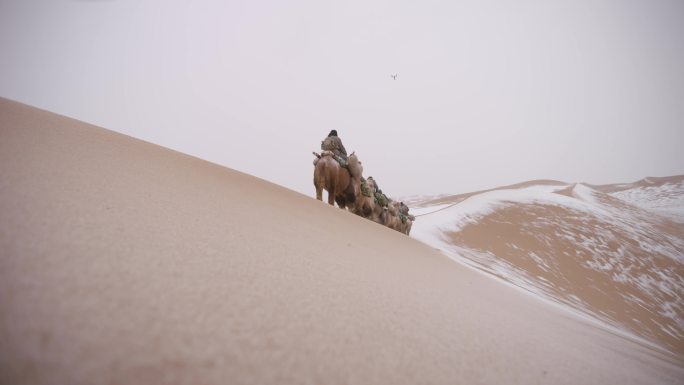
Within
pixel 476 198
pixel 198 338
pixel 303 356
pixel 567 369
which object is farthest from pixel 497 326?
pixel 476 198

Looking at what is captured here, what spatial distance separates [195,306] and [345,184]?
4.48 m

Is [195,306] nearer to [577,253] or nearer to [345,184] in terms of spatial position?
[345,184]

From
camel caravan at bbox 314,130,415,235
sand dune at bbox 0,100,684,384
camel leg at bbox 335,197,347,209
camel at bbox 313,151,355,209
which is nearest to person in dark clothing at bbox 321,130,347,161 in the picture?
camel caravan at bbox 314,130,415,235

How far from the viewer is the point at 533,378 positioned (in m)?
0.70

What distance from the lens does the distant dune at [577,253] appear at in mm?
5414

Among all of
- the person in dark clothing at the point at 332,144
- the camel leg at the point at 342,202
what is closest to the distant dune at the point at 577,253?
the camel leg at the point at 342,202

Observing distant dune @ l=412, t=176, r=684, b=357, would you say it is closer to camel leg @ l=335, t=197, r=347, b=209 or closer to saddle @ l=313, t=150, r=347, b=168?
camel leg @ l=335, t=197, r=347, b=209

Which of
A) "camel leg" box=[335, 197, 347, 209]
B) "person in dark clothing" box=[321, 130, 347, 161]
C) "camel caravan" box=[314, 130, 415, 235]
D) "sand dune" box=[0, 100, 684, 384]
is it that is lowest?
"sand dune" box=[0, 100, 684, 384]

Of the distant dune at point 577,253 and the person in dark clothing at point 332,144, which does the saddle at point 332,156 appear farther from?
the distant dune at point 577,253

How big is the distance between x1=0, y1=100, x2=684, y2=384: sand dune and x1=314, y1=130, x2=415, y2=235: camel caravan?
339 cm

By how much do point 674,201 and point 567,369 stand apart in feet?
89.7

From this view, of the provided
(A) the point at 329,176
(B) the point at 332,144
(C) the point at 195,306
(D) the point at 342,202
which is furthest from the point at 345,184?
(C) the point at 195,306

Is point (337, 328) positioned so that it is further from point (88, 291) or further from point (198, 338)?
point (88, 291)

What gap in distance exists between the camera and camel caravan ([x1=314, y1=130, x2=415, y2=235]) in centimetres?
460
